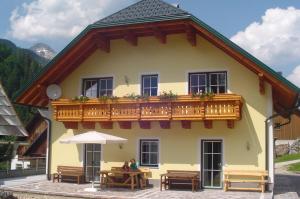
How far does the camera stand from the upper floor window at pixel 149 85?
18484 millimetres

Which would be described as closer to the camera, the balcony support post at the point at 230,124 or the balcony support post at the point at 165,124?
the balcony support post at the point at 230,124

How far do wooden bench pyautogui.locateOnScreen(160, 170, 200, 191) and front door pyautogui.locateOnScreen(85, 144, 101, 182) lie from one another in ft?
10.4

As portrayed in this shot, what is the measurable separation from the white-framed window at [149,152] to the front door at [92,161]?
1.98 m

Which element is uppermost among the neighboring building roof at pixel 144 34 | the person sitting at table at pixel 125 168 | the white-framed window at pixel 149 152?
the neighboring building roof at pixel 144 34

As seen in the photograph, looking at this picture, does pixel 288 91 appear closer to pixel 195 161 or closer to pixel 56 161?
pixel 195 161

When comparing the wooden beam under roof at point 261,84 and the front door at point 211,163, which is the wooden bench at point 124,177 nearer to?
the front door at point 211,163

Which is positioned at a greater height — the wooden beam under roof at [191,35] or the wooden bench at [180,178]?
the wooden beam under roof at [191,35]

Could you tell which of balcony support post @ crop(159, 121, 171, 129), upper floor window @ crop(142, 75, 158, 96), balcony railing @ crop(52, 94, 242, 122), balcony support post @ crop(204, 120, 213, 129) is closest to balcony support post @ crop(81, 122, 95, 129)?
balcony railing @ crop(52, 94, 242, 122)

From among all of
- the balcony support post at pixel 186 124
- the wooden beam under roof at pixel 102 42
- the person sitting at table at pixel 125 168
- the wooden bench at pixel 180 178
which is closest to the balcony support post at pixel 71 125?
the person sitting at table at pixel 125 168

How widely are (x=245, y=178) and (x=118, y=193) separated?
460cm

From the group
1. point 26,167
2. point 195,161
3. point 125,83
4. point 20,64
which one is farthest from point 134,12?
point 20,64

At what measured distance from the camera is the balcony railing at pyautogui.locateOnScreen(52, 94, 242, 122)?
16.1m

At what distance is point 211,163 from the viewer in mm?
17266

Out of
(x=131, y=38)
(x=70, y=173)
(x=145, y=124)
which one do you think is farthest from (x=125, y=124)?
(x=131, y=38)
